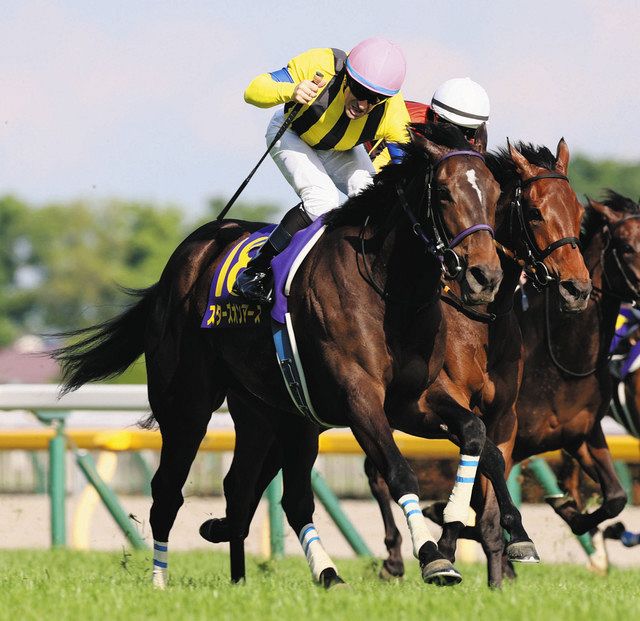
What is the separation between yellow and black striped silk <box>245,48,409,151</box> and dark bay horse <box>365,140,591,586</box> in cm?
62

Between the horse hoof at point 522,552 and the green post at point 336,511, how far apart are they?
370cm

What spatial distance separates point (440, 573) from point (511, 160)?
2.38m

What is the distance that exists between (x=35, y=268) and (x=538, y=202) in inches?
2909

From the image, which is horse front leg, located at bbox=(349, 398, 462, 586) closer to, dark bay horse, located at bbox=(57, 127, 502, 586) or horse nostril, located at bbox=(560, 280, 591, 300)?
dark bay horse, located at bbox=(57, 127, 502, 586)

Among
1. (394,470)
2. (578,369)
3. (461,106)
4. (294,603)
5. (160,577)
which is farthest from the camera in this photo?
(578,369)

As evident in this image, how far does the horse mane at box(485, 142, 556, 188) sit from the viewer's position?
6391 mm

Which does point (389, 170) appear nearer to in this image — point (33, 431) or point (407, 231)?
point (407, 231)

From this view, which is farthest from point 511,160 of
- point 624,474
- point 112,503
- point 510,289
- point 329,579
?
point 624,474

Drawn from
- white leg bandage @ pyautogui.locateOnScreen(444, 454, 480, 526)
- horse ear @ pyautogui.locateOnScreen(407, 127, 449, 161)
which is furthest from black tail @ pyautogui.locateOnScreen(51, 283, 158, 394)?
white leg bandage @ pyautogui.locateOnScreen(444, 454, 480, 526)

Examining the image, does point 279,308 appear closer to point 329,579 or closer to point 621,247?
point 329,579

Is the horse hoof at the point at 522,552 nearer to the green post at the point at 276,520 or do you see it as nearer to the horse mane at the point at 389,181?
the horse mane at the point at 389,181

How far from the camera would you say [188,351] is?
6.59 meters

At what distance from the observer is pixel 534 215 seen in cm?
618

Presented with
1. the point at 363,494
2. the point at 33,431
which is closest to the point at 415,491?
the point at 33,431
